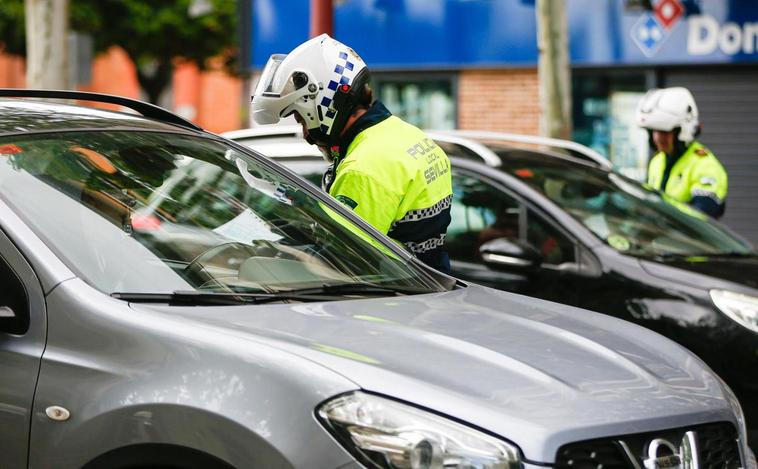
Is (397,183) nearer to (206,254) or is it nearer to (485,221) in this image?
(206,254)

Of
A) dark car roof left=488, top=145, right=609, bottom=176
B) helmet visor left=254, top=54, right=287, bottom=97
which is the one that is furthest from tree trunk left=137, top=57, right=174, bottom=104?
helmet visor left=254, top=54, right=287, bottom=97

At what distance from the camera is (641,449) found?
3170 millimetres

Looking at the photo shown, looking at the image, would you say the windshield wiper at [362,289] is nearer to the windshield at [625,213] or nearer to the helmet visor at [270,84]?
the helmet visor at [270,84]

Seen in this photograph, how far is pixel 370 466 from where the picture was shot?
291cm

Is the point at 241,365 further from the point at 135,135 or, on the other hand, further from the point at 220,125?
the point at 220,125

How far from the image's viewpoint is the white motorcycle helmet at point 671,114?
8.65 m

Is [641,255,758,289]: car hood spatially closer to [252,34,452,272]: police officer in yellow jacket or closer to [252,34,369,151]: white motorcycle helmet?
[252,34,452,272]: police officer in yellow jacket

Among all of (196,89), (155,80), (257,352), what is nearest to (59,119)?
(257,352)

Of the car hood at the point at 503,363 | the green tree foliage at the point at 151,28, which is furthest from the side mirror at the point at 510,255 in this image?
the green tree foliage at the point at 151,28

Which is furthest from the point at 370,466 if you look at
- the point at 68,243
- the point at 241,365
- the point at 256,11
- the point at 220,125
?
the point at 220,125

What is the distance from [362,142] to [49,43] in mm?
11582

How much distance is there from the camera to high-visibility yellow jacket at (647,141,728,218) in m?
8.55

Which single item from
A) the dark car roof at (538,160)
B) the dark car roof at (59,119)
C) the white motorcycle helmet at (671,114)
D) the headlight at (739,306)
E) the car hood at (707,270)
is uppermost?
the dark car roof at (59,119)

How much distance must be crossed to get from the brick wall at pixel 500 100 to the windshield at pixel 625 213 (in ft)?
31.7
